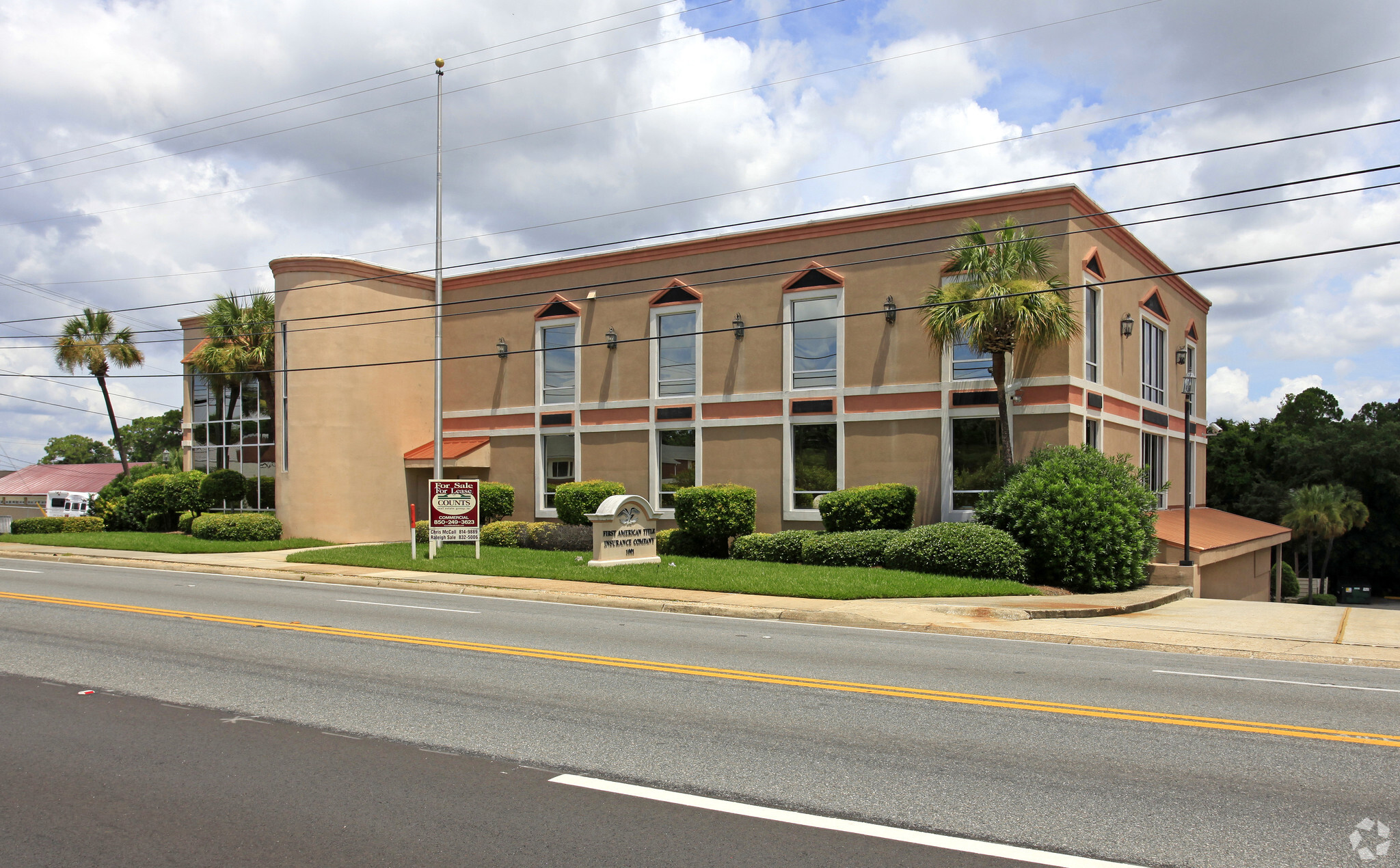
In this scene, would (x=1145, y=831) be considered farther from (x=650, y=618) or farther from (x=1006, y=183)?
(x=1006, y=183)

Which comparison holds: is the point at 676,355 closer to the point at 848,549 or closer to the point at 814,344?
the point at 814,344

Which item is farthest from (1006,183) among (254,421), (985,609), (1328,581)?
(1328,581)

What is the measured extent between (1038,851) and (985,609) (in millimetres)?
10500

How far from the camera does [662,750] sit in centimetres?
639

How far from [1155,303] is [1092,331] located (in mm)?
5373

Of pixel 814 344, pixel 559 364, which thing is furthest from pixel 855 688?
pixel 559 364

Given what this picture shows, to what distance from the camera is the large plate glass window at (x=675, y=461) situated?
25078mm

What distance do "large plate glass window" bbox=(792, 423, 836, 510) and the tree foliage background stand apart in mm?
39042

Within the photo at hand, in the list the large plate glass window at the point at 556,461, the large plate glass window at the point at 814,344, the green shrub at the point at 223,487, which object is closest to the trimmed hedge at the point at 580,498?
the large plate glass window at the point at 556,461

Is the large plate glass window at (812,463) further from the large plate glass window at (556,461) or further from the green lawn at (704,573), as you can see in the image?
the large plate glass window at (556,461)

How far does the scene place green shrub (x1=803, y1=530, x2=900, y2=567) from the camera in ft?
64.3

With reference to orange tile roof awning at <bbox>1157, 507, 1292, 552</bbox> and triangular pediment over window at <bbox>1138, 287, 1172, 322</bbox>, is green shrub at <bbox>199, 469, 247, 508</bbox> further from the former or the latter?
triangular pediment over window at <bbox>1138, 287, 1172, 322</bbox>

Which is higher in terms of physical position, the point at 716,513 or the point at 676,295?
the point at 676,295

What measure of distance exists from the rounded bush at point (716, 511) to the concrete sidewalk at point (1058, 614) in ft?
17.5
